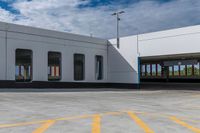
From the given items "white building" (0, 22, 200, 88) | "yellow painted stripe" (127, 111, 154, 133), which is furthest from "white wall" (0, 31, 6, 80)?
"yellow painted stripe" (127, 111, 154, 133)

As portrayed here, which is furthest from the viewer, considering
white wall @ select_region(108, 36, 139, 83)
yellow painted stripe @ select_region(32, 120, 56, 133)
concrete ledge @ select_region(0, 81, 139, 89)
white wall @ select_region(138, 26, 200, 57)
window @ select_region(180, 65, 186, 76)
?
window @ select_region(180, 65, 186, 76)

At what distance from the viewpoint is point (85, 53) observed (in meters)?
29.5

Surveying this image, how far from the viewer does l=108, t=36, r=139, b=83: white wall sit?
2998 cm

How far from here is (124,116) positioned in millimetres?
10008

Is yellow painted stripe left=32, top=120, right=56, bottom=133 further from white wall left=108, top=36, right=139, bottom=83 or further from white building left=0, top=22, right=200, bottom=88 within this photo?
white wall left=108, top=36, right=139, bottom=83

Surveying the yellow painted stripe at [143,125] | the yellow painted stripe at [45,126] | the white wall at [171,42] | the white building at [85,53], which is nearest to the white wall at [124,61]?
the white building at [85,53]

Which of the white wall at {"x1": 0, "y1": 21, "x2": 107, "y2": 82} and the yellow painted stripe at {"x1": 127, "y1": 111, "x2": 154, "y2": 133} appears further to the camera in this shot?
the white wall at {"x1": 0, "y1": 21, "x2": 107, "y2": 82}

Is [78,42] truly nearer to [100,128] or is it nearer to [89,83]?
[89,83]

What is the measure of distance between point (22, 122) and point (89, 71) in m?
21.5

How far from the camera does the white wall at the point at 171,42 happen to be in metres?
24.9

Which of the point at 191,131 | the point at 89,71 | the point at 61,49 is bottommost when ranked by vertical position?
the point at 191,131

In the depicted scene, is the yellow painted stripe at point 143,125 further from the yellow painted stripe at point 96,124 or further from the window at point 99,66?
the window at point 99,66

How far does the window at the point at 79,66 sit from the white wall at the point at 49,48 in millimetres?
353

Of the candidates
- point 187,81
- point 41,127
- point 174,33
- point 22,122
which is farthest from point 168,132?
point 187,81
